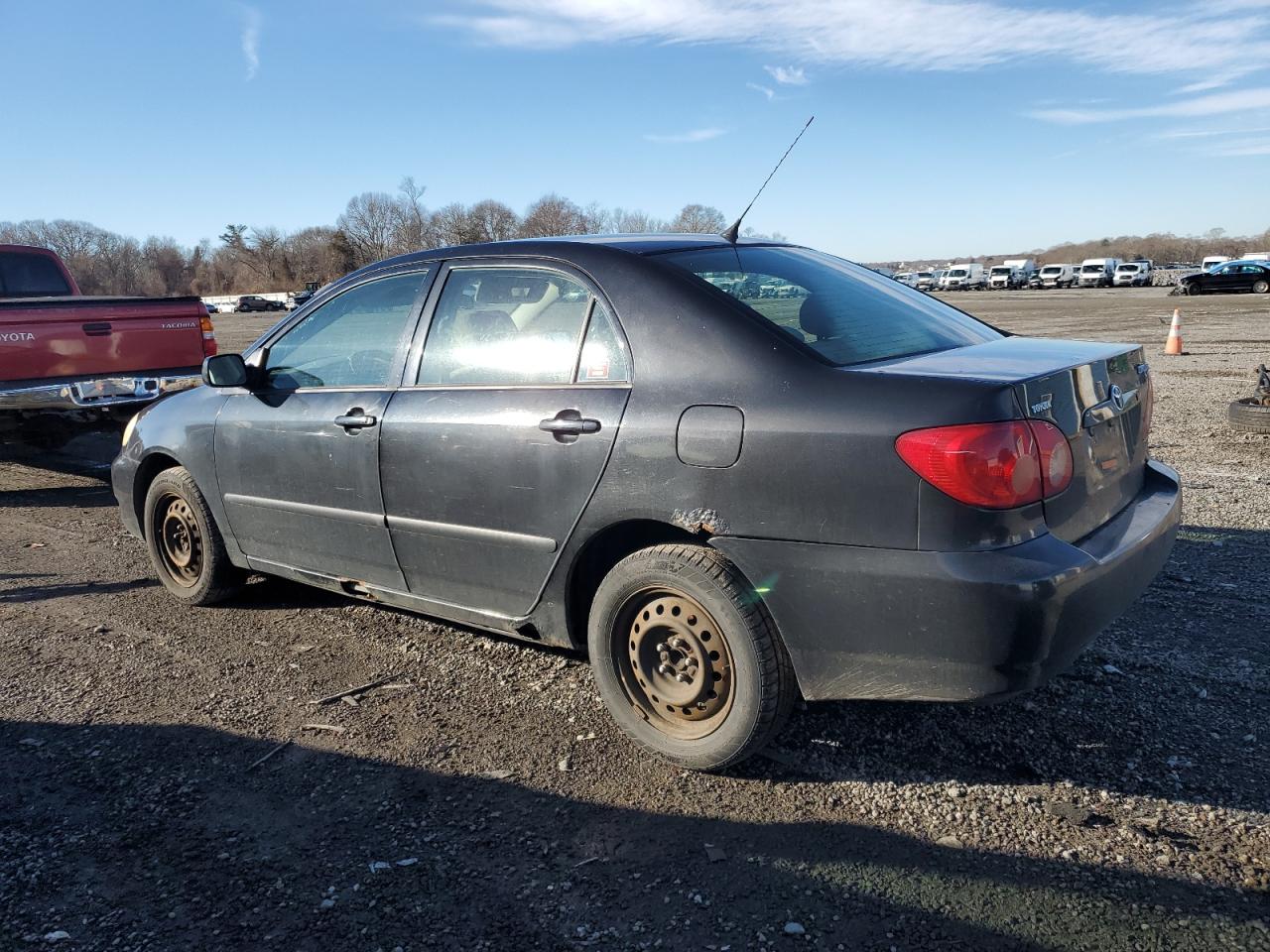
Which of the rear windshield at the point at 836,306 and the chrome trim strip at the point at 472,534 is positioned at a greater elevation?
the rear windshield at the point at 836,306

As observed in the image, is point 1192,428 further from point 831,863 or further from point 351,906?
point 351,906

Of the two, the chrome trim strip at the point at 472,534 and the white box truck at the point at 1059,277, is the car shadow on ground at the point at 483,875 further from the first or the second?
the white box truck at the point at 1059,277

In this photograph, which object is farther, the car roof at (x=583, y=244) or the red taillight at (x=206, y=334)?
the red taillight at (x=206, y=334)

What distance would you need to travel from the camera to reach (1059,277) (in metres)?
70.2

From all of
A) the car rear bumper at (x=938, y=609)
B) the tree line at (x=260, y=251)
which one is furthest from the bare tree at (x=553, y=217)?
the car rear bumper at (x=938, y=609)

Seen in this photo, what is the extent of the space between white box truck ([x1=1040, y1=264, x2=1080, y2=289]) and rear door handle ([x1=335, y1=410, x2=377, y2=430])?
7449 cm

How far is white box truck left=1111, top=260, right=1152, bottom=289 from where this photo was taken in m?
66.2

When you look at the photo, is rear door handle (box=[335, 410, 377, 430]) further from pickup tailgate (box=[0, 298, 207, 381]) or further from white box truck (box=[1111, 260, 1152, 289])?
white box truck (box=[1111, 260, 1152, 289])

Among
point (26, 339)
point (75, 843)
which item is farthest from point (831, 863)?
point (26, 339)

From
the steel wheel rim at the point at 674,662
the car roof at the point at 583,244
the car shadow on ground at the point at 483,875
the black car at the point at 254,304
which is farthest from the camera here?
the black car at the point at 254,304

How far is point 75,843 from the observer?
2.88 m

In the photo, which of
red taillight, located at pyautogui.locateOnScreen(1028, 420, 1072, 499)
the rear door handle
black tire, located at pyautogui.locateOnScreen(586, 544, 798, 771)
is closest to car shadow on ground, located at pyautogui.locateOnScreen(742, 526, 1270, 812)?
black tire, located at pyautogui.locateOnScreen(586, 544, 798, 771)

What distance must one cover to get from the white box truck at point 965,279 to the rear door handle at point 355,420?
75.9 meters

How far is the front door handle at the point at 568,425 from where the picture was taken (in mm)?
3223
